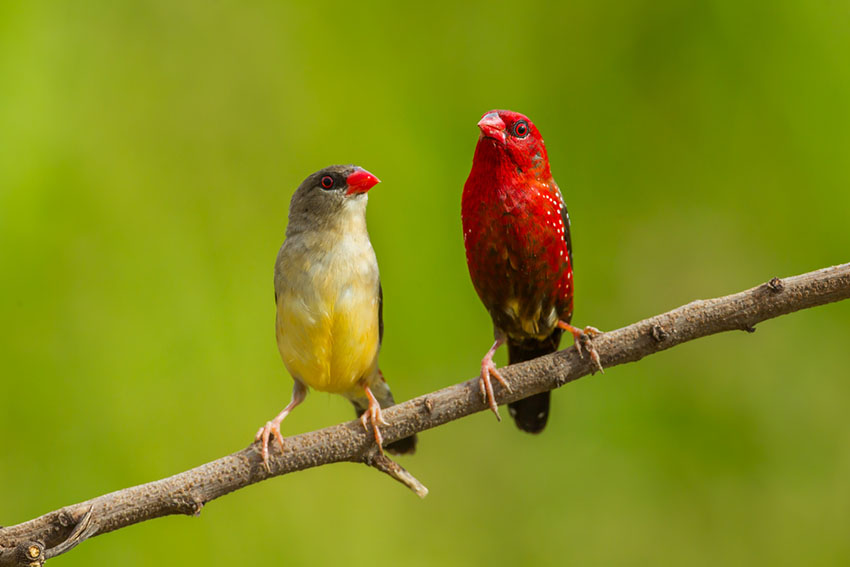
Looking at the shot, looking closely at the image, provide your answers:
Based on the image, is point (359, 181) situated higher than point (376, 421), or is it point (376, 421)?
point (359, 181)

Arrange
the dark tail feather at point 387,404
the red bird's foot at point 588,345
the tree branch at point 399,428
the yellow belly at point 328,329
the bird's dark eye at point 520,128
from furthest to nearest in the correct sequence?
the dark tail feather at point 387,404, the yellow belly at point 328,329, the bird's dark eye at point 520,128, the red bird's foot at point 588,345, the tree branch at point 399,428

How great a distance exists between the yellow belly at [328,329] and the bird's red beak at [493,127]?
62 centimetres

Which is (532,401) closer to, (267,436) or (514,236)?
(514,236)

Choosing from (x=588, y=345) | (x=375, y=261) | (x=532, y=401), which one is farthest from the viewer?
(x=532, y=401)

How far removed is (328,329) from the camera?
271 centimetres

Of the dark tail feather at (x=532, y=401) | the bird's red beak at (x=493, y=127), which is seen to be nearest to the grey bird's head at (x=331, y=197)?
the bird's red beak at (x=493, y=127)

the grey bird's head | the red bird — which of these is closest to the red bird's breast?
the red bird

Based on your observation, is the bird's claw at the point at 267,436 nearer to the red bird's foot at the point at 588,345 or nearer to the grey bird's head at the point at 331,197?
the grey bird's head at the point at 331,197

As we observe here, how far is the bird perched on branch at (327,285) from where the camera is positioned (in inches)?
103

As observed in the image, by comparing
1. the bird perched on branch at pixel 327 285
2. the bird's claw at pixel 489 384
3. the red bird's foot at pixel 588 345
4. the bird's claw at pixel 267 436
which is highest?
the bird perched on branch at pixel 327 285

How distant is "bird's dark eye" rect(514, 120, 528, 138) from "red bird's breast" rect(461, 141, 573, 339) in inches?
3.0

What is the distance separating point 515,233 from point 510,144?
0.28 meters

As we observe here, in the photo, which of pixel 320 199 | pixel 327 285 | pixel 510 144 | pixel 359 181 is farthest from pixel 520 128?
pixel 327 285

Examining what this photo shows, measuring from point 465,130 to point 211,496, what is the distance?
95.2 inches
